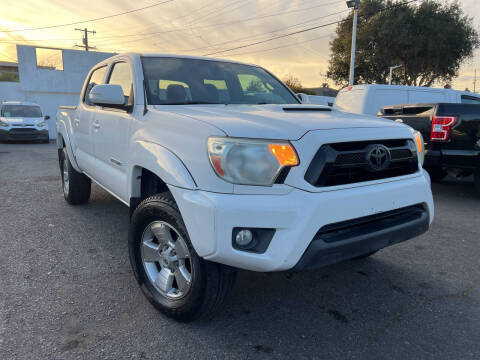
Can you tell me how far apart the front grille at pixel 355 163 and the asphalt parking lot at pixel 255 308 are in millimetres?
974

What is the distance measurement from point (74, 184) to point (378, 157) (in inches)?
161

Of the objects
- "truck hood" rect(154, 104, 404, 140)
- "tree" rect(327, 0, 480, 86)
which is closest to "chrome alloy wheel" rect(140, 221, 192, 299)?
"truck hood" rect(154, 104, 404, 140)

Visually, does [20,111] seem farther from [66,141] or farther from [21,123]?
[66,141]

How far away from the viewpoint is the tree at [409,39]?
2442 centimetres

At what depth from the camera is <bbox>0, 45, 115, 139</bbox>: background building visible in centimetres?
2288

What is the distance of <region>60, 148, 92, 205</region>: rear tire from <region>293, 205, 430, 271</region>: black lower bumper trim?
385 centimetres

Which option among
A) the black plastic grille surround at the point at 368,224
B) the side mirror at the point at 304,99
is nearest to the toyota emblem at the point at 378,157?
the black plastic grille surround at the point at 368,224

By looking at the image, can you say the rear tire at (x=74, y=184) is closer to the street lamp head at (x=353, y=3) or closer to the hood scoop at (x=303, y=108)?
the hood scoop at (x=303, y=108)

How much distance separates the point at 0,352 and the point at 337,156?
85.9 inches

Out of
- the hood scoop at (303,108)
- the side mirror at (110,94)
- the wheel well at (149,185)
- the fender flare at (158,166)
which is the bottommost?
the wheel well at (149,185)

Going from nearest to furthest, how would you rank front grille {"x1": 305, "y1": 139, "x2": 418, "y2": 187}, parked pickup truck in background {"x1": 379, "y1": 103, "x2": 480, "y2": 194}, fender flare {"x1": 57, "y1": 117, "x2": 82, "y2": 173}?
1. front grille {"x1": 305, "y1": 139, "x2": 418, "y2": 187}
2. fender flare {"x1": 57, "y1": 117, "x2": 82, "y2": 173}
3. parked pickup truck in background {"x1": 379, "y1": 103, "x2": 480, "y2": 194}

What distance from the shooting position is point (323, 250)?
1.98 metres

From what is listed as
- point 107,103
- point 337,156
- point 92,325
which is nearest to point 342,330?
point 337,156

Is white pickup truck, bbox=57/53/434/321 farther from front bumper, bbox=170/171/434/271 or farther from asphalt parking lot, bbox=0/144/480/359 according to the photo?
asphalt parking lot, bbox=0/144/480/359
